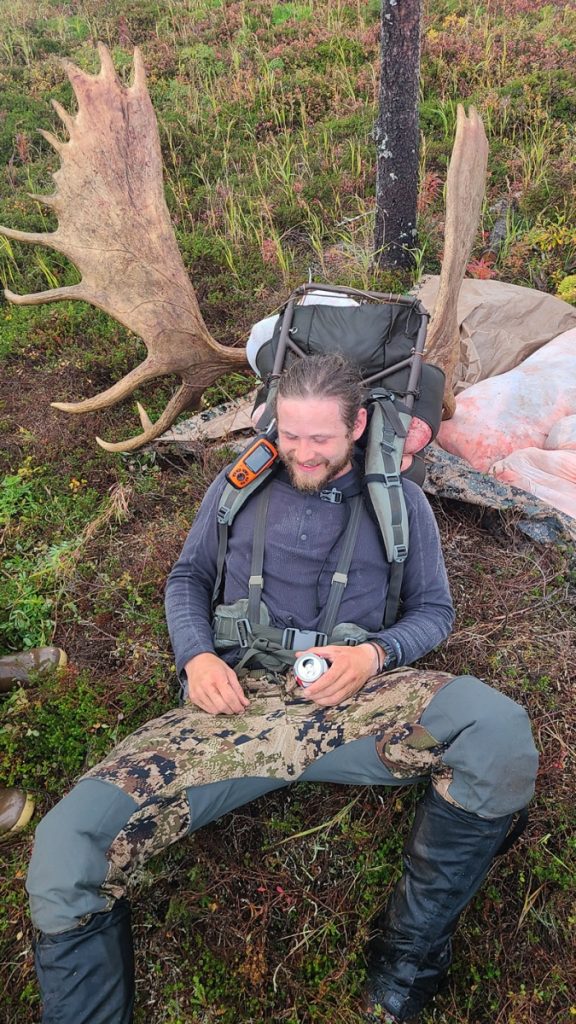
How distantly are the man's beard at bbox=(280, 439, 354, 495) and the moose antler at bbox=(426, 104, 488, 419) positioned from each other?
1456 millimetres

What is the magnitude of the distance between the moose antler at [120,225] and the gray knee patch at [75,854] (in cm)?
245

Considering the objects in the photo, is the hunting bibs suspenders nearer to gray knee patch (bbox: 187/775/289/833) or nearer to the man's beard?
the man's beard

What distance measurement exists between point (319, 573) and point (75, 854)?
1526 millimetres

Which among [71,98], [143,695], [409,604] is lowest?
[143,695]

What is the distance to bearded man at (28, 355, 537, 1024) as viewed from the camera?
251 centimetres

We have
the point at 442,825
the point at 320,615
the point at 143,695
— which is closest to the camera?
the point at 442,825

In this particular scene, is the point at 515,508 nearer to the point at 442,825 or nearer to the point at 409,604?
the point at 409,604

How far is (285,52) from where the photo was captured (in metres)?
9.49

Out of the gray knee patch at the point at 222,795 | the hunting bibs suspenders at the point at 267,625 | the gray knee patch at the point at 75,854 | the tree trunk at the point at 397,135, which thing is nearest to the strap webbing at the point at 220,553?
the hunting bibs suspenders at the point at 267,625

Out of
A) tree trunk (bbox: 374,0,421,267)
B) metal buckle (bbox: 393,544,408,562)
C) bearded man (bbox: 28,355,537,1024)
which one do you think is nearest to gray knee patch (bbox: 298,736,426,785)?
bearded man (bbox: 28,355,537,1024)

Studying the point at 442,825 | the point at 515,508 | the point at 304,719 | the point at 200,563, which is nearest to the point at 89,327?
the point at 200,563

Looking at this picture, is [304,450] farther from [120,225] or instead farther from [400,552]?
[120,225]

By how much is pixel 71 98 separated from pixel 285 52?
115 inches

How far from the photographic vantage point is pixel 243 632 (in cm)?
330
